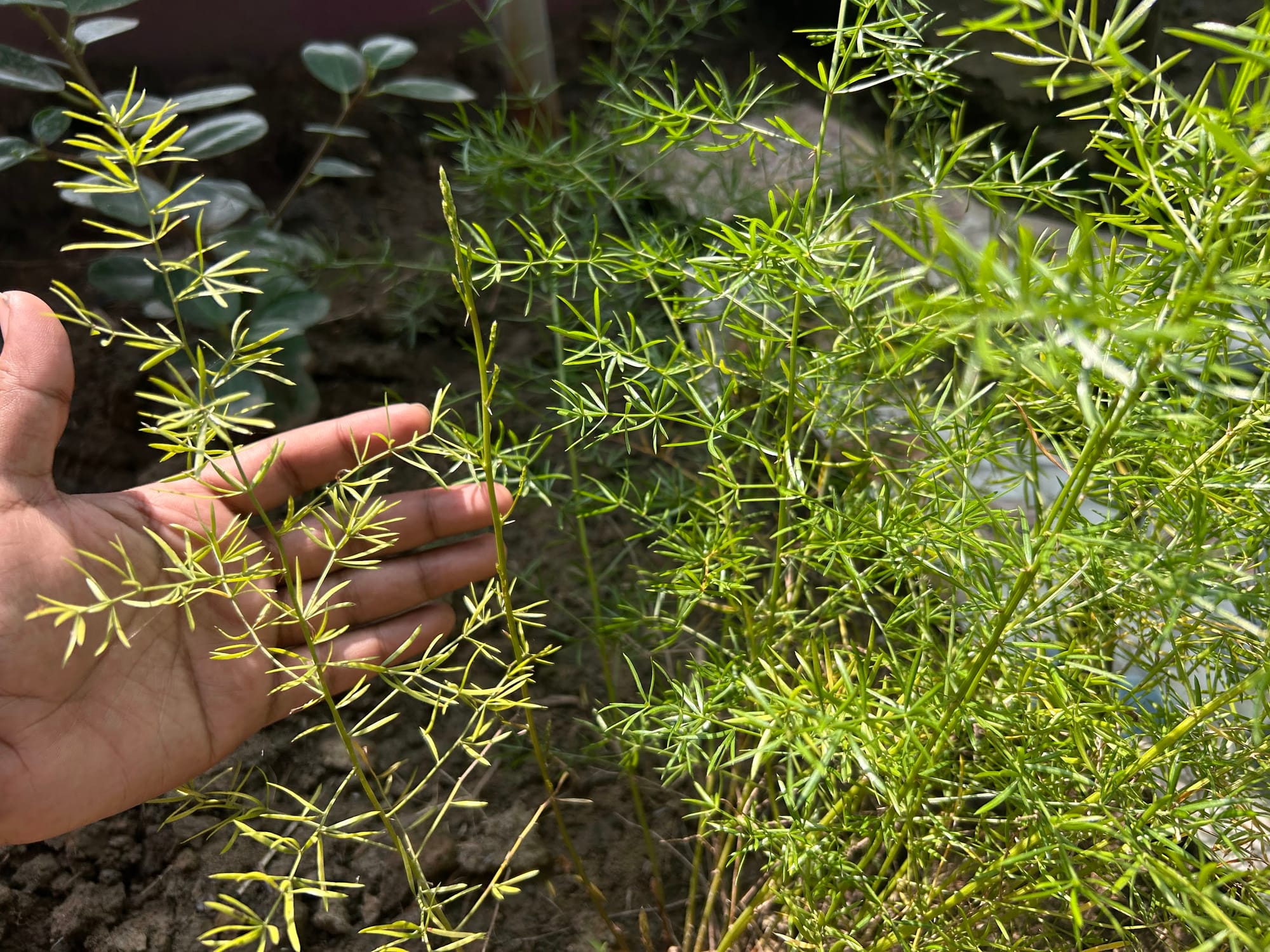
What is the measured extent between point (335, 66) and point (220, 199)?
265 millimetres

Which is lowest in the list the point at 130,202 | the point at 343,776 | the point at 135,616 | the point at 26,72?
the point at 343,776

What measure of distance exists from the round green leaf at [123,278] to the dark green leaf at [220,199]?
97mm

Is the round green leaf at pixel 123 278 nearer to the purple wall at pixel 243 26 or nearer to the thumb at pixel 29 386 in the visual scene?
the thumb at pixel 29 386

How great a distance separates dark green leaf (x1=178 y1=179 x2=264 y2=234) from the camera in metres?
1.15

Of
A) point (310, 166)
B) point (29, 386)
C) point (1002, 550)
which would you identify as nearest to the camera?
point (1002, 550)

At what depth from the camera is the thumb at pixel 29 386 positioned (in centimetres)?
80

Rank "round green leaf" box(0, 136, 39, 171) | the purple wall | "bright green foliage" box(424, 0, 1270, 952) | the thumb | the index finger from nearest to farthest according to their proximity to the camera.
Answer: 1. "bright green foliage" box(424, 0, 1270, 952)
2. the thumb
3. the index finger
4. "round green leaf" box(0, 136, 39, 171)
5. the purple wall

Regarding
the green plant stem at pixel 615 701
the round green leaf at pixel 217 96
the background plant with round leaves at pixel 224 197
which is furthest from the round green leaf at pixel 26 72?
the green plant stem at pixel 615 701

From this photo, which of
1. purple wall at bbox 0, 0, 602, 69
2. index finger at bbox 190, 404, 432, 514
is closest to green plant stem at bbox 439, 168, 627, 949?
index finger at bbox 190, 404, 432, 514

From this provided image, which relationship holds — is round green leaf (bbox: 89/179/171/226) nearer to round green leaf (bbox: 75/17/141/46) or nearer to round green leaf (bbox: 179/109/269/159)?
round green leaf (bbox: 179/109/269/159)

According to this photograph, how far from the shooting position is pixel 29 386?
2.64 ft

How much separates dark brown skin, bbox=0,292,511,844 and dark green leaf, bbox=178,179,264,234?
13.5 inches

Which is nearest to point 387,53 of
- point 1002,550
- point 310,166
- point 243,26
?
point 310,166

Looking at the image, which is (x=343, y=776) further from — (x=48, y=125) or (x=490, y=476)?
(x=48, y=125)
